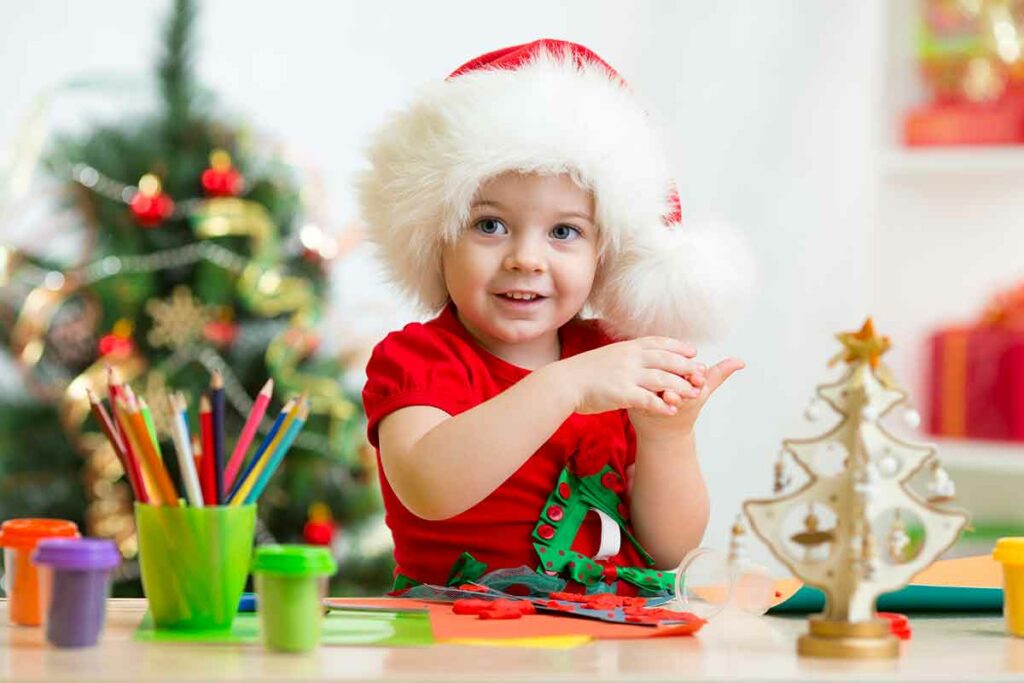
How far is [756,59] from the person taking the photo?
3107mm

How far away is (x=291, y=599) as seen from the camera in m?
0.77

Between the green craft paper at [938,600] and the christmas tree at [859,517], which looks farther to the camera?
the green craft paper at [938,600]

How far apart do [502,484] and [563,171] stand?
242 millimetres

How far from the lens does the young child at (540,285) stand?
3.60ft

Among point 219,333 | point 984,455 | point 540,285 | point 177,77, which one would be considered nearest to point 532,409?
point 540,285

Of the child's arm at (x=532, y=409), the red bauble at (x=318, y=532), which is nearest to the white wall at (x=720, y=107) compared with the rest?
the red bauble at (x=318, y=532)

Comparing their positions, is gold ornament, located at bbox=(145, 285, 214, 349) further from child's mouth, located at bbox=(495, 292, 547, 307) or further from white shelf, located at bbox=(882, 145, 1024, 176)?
child's mouth, located at bbox=(495, 292, 547, 307)

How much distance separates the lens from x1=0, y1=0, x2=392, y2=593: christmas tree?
8.02 feet

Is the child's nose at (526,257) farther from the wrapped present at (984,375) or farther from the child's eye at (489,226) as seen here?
the wrapped present at (984,375)

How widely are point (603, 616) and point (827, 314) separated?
2296mm

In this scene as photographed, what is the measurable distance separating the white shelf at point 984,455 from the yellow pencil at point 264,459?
198cm

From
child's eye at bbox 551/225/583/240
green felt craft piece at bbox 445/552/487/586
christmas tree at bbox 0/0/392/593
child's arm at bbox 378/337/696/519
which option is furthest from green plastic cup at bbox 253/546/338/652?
christmas tree at bbox 0/0/392/593

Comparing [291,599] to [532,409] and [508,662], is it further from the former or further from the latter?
[532,409]

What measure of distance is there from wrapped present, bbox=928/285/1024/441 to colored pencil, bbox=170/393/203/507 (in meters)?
2.09
